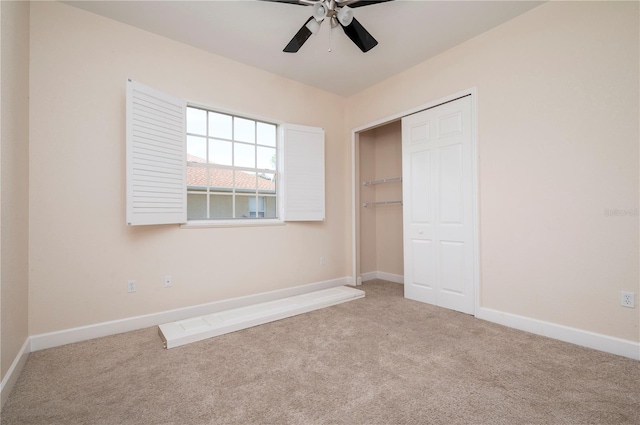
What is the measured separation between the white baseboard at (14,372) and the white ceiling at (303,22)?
285 cm

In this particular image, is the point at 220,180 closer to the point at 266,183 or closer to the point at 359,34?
the point at 266,183

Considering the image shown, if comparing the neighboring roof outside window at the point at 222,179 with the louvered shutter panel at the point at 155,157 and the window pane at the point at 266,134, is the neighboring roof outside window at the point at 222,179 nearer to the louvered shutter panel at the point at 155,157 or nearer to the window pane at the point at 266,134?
the louvered shutter panel at the point at 155,157

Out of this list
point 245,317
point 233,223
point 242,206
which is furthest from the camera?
point 242,206

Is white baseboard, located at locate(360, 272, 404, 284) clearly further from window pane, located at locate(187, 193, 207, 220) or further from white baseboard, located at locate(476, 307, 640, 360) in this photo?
window pane, located at locate(187, 193, 207, 220)

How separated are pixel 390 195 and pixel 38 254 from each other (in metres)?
4.26

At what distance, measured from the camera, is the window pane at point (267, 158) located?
3.69 m

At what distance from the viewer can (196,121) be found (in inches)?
126

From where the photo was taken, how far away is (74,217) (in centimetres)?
244

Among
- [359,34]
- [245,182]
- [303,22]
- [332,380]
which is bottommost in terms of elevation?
[332,380]

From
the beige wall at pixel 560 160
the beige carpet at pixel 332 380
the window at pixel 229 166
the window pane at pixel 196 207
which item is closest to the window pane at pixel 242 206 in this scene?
the window at pixel 229 166

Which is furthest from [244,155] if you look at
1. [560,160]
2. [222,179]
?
[560,160]

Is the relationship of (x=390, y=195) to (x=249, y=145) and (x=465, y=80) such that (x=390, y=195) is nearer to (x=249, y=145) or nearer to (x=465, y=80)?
(x=465, y=80)

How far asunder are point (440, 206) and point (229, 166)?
8.48ft

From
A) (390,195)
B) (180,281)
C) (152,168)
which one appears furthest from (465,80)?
(180,281)
